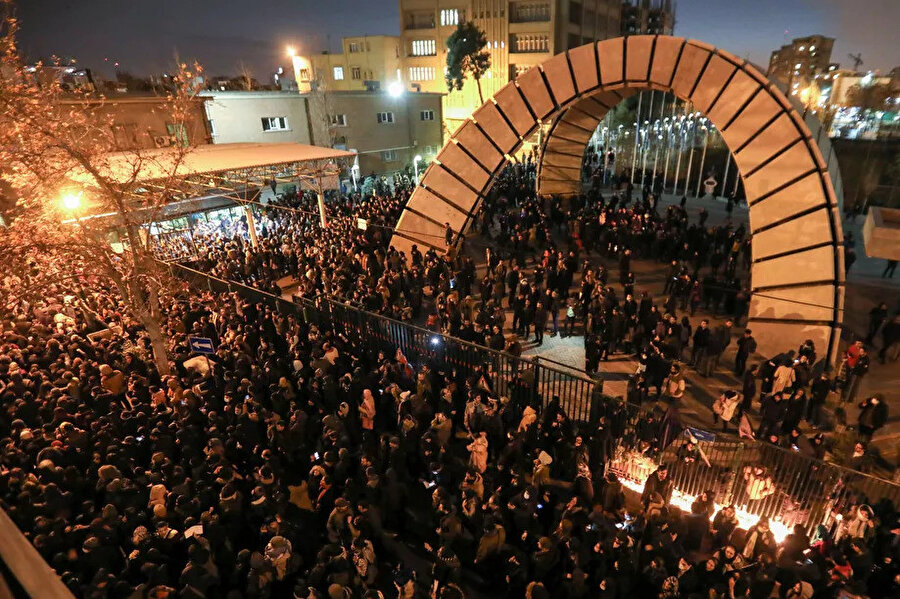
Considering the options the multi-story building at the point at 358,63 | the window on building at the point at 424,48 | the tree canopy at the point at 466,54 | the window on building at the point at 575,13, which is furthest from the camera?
the multi-story building at the point at 358,63

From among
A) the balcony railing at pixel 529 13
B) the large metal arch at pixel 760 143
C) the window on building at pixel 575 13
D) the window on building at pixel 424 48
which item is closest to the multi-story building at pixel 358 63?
the window on building at pixel 424 48

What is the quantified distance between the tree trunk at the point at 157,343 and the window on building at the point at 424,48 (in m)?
48.7

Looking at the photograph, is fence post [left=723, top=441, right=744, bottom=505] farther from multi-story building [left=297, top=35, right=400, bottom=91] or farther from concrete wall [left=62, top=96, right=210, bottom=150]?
multi-story building [left=297, top=35, right=400, bottom=91]

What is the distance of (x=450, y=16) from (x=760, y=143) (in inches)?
1763

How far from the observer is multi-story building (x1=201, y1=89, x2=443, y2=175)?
88.2ft

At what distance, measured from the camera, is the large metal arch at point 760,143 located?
10578mm

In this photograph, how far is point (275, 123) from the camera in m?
28.9

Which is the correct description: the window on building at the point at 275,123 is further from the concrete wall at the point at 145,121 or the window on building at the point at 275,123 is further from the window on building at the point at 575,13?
the window on building at the point at 575,13

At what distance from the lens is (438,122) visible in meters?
38.0

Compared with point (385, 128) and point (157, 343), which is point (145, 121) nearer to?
point (385, 128)

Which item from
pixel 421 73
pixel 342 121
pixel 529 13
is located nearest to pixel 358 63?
pixel 421 73

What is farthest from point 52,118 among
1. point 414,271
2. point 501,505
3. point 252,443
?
point 501,505

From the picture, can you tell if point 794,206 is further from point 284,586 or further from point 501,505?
point 284,586

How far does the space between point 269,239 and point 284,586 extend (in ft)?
45.0
